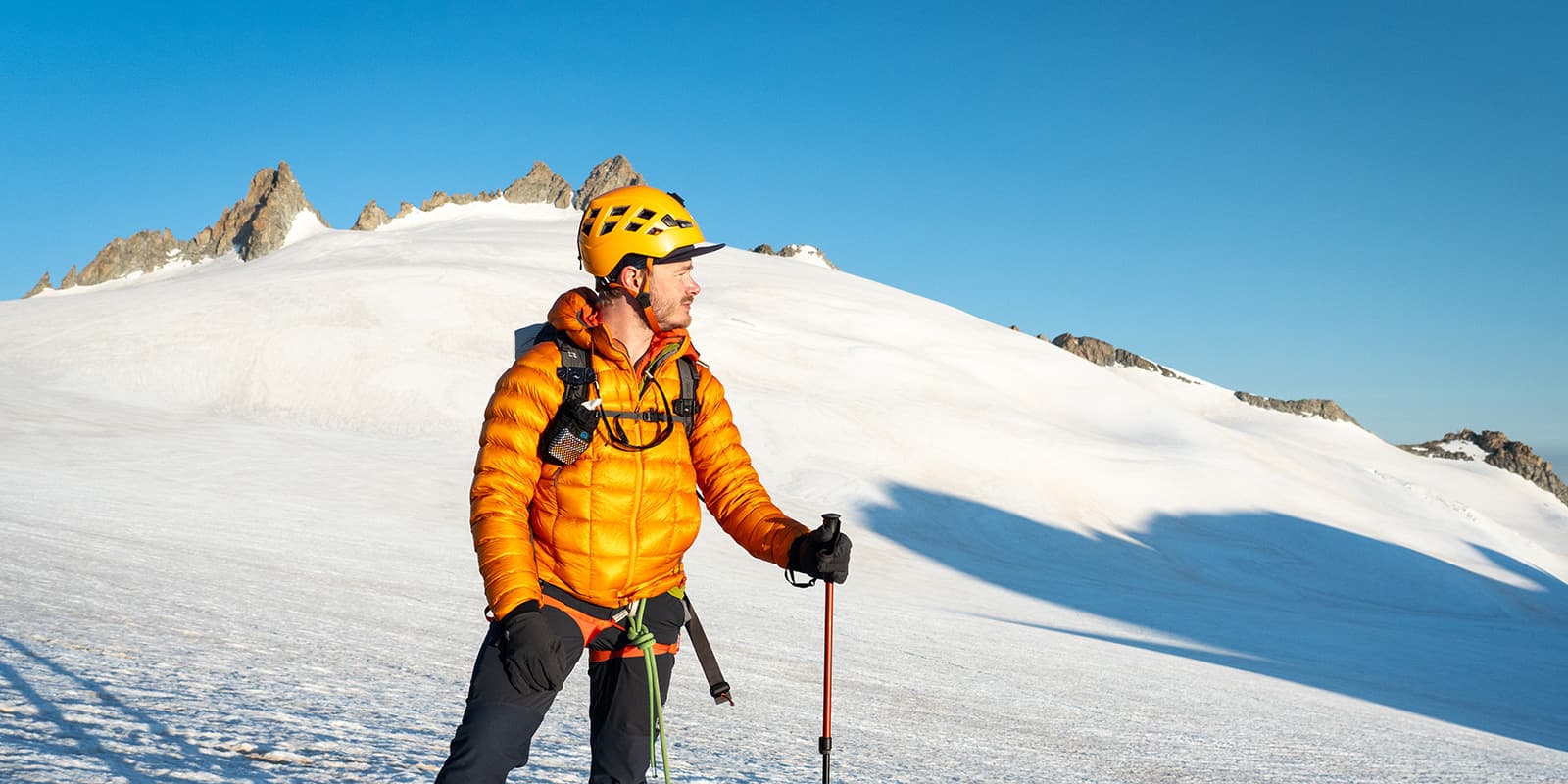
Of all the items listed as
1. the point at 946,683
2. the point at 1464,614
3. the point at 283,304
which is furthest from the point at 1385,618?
the point at 283,304

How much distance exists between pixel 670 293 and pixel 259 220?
144 m

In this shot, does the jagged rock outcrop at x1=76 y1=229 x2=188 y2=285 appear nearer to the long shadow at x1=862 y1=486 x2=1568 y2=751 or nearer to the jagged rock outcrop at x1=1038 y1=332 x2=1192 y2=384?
the jagged rock outcrop at x1=1038 y1=332 x2=1192 y2=384

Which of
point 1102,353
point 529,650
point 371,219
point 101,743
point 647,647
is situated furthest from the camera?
point 371,219

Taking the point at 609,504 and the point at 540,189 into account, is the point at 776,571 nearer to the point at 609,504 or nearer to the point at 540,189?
the point at 609,504

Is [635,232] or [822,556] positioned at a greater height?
[635,232]

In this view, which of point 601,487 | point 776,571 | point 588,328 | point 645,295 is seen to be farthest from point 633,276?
point 776,571

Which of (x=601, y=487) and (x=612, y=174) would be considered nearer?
(x=601, y=487)

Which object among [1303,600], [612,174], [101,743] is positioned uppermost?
[612,174]

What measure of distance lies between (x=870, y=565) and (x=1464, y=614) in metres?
17.7

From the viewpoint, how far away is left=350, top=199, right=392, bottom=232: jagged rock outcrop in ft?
423

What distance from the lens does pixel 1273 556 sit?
30734 mm

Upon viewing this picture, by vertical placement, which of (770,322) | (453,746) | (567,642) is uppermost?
(770,322)

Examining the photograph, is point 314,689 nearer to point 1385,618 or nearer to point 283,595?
point 283,595

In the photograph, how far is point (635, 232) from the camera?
3363 mm
